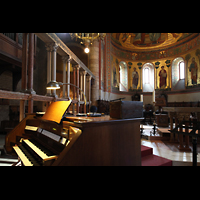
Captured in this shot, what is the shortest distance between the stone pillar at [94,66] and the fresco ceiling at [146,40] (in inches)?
214

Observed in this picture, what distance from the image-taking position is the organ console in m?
1.49

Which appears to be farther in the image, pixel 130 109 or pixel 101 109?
pixel 101 109

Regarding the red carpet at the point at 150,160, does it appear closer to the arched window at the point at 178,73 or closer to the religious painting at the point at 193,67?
the religious painting at the point at 193,67

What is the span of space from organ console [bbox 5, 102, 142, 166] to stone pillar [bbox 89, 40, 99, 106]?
9.01 meters

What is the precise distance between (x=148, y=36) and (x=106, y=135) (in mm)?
18034

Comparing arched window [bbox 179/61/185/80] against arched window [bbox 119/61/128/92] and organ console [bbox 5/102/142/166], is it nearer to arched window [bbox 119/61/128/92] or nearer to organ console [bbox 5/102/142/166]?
arched window [bbox 119/61/128/92]

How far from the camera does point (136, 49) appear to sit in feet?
56.7

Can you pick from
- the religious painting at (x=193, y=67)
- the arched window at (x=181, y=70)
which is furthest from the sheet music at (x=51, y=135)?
the arched window at (x=181, y=70)

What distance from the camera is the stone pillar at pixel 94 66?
11.2 m

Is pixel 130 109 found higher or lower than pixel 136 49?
lower

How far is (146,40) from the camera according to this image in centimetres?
1703
